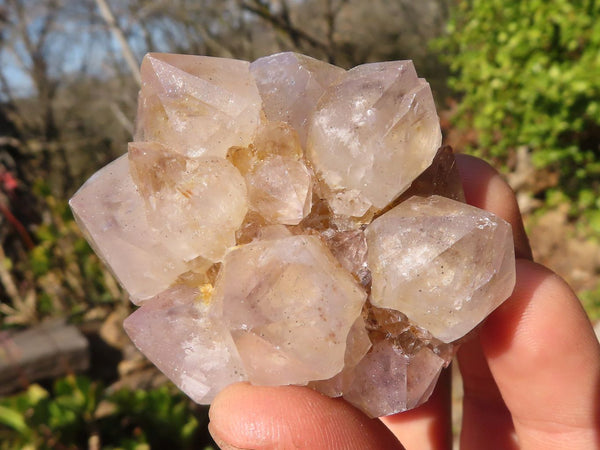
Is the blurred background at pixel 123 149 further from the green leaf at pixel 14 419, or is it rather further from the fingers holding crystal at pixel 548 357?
the fingers holding crystal at pixel 548 357

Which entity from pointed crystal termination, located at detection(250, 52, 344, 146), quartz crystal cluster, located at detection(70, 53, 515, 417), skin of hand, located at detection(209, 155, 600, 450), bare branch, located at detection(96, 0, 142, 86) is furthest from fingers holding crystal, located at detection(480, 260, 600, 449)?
bare branch, located at detection(96, 0, 142, 86)

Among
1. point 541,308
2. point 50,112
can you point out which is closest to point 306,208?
point 541,308

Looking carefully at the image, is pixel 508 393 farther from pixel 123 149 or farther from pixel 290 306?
pixel 123 149

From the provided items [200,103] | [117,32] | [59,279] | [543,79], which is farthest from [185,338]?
[59,279]

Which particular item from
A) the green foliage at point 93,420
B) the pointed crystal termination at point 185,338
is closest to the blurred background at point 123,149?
the green foliage at point 93,420

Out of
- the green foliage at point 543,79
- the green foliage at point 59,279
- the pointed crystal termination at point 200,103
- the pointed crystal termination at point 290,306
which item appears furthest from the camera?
the green foliage at point 59,279

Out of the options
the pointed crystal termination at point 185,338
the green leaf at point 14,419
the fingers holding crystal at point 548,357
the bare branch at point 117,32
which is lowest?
the green leaf at point 14,419
